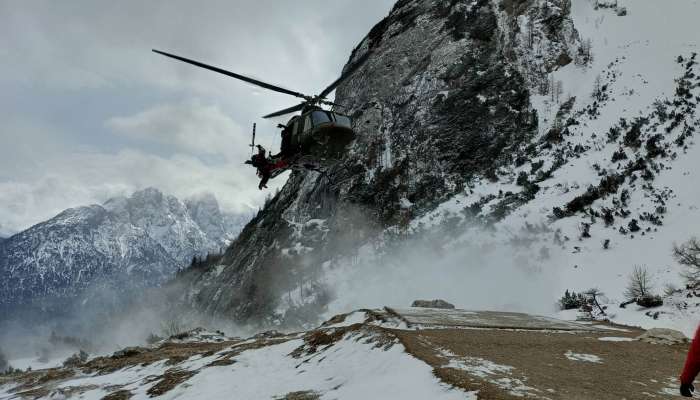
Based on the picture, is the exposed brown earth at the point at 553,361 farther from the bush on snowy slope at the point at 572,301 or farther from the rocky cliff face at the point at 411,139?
the rocky cliff face at the point at 411,139

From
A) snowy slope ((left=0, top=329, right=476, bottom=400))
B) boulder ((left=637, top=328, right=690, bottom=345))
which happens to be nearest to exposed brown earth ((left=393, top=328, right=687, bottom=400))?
boulder ((left=637, top=328, right=690, bottom=345))

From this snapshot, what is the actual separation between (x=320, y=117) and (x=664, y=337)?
13.6 m

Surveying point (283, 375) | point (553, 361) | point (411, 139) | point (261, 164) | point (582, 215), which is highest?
point (411, 139)

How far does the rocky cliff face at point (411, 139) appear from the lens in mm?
38688

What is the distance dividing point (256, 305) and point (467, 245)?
841 inches

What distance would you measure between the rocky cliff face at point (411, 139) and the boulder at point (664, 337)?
24600 mm

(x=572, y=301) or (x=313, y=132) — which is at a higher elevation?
(x=313, y=132)

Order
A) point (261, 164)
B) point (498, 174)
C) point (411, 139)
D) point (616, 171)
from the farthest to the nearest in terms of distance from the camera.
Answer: point (411, 139) < point (498, 174) < point (616, 171) < point (261, 164)

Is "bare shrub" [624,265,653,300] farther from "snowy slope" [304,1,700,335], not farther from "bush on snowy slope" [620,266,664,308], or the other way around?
"snowy slope" [304,1,700,335]

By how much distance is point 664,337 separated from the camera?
38.2ft

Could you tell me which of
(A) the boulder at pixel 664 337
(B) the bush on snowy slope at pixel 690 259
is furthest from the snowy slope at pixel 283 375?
(B) the bush on snowy slope at pixel 690 259

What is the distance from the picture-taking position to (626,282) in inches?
803

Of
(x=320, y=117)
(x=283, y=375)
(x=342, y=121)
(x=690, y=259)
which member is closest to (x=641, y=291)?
(x=690, y=259)

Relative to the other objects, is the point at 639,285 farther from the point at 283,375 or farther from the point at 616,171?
the point at 283,375
